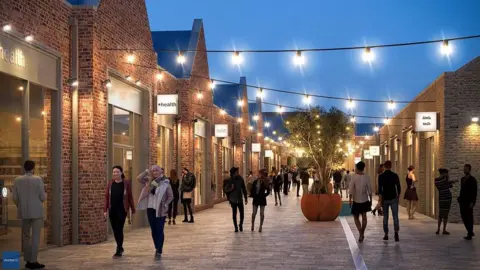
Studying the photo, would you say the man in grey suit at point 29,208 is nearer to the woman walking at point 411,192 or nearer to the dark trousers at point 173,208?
the dark trousers at point 173,208

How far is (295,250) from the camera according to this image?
14281 mm

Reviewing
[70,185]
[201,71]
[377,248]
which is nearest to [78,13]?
[70,185]

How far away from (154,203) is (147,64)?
8.16 metres

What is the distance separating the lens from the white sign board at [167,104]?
21.5m

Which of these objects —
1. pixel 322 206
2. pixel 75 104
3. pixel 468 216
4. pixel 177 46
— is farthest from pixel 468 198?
pixel 177 46

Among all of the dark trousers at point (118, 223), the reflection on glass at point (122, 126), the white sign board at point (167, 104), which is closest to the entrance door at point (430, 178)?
the white sign board at point (167, 104)

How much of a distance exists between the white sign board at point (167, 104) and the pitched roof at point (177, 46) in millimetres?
6719

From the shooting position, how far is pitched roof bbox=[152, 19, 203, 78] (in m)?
30.0

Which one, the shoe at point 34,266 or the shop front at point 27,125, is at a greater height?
the shop front at point 27,125

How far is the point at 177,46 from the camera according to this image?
110 feet

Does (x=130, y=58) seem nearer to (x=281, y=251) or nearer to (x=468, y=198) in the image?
(x=281, y=251)

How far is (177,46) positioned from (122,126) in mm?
14911

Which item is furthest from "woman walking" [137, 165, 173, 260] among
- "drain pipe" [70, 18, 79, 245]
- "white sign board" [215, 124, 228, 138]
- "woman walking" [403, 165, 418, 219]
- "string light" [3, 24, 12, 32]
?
"white sign board" [215, 124, 228, 138]

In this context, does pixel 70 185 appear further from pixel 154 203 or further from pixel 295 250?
pixel 295 250
